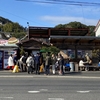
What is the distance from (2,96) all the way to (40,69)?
509 inches

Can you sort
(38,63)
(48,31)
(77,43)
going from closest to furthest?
(38,63)
(77,43)
(48,31)

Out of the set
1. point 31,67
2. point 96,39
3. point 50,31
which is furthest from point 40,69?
point 50,31

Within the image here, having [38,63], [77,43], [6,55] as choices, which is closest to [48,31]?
[77,43]

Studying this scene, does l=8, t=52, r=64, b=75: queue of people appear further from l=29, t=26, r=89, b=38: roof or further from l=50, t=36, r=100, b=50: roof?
l=29, t=26, r=89, b=38: roof

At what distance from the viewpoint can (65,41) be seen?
91.5 feet

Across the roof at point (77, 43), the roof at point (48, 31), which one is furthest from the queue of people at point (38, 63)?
the roof at point (48, 31)

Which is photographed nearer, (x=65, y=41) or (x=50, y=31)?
(x=65, y=41)

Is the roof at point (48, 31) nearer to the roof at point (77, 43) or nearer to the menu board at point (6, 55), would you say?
the roof at point (77, 43)

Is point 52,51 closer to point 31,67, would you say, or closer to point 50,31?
point 31,67

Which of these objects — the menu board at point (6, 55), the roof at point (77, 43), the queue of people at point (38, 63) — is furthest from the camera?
the roof at point (77, 43)

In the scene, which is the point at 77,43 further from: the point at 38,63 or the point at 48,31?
the point at 38,63

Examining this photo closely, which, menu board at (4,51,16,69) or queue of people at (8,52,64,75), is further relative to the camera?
menu board at (4,51,16,69)

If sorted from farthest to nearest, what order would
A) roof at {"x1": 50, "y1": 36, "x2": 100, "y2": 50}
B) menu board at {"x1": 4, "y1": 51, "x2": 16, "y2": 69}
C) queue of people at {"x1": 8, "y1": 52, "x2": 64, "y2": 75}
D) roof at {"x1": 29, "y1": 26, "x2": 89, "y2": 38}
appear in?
roof at {"x1": 29, "y1": 26, "x2": 89, "y2": 38}, roof at {"x1": 50, "y1": 36, "x2": 100, "y2": 50}, menu board at {"x1": 4, "y1": 51, "x2": 16, "y2": 69}, queue of people at {"x1": 8, "y1": 52, "x2": 64, "y2": 75}

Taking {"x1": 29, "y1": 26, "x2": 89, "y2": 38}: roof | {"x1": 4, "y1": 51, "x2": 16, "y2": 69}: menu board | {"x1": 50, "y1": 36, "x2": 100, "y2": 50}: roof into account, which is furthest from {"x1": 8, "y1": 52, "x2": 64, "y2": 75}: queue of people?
{"x1": 29, "y1": 26, "x2": 89, "y2": 38}: roof
